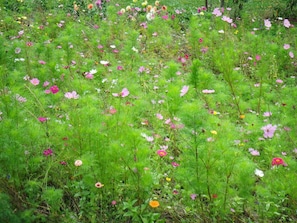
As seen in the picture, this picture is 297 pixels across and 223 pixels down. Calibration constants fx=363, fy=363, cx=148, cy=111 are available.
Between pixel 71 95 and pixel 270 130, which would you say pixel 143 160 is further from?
pixel 270 130

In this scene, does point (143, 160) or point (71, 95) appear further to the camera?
point (71, 95)

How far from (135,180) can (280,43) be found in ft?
12.6

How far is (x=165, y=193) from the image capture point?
2.17 m

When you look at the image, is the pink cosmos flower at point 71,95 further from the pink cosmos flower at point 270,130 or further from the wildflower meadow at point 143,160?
the pink cosmos flower at point 270,130

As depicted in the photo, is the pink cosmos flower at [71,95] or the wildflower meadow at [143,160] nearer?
the wildflower meadow at [143,160]

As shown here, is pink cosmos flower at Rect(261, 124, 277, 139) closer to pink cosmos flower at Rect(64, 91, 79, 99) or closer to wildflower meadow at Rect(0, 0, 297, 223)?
wildflower meadow at Rect(0, 0, 297, 223)

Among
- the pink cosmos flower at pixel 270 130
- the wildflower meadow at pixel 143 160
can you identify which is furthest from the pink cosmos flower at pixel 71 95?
the pink cosmos flower at pixel 270 130

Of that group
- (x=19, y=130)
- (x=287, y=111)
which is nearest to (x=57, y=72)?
(x=19, y=130)

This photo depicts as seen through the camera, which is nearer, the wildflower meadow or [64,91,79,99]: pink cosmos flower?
the wildflower meadow

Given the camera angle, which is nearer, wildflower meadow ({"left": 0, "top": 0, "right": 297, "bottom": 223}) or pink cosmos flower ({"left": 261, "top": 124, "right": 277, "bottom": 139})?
wildflower meadow ({"left": 0, "top": 0, "right": 297, "bottom": 223})

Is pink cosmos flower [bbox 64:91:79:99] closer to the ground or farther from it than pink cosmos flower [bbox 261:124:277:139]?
farther from it

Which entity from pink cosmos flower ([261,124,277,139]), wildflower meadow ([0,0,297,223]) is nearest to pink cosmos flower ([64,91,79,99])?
wildflower meadow ([0,0,297,223])

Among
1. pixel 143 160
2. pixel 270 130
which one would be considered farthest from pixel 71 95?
pixel 270 130

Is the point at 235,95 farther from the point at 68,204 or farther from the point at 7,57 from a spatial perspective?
the point at 7,57
